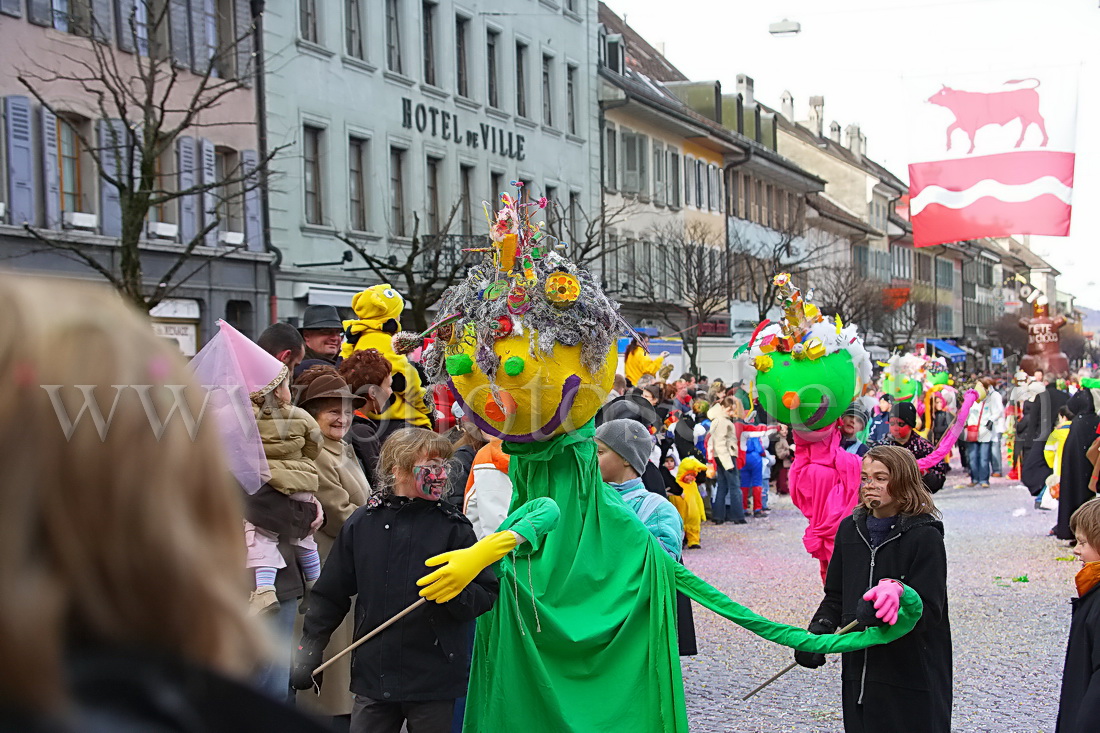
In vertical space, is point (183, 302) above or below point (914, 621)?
above

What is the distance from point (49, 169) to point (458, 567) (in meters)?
15.1

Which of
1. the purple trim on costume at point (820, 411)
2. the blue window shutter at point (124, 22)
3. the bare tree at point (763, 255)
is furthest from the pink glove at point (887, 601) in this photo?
the bare tree at point (763, 255)

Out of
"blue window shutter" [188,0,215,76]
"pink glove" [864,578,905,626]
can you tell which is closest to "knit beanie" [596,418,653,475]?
"pink glove" [864,578,905,626]

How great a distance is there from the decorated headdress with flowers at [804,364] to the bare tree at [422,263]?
12.9 meters

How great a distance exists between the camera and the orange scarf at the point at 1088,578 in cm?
427

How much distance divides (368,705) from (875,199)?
59.2 m

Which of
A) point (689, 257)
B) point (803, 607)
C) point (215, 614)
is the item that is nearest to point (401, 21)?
point (689, 257)

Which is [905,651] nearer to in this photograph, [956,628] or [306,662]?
[306,662]

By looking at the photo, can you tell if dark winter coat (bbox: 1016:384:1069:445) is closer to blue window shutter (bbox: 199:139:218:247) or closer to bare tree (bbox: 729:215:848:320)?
blue window shutter (bbox: 199:139:218:247)

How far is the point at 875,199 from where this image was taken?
60719 millimetres

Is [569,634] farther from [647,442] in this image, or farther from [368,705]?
[647,442]

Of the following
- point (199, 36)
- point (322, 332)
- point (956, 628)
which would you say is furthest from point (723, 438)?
point (199, 36)

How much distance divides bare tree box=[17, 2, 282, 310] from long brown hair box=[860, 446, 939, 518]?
9960 mm

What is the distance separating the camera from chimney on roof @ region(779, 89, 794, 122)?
6438cm
